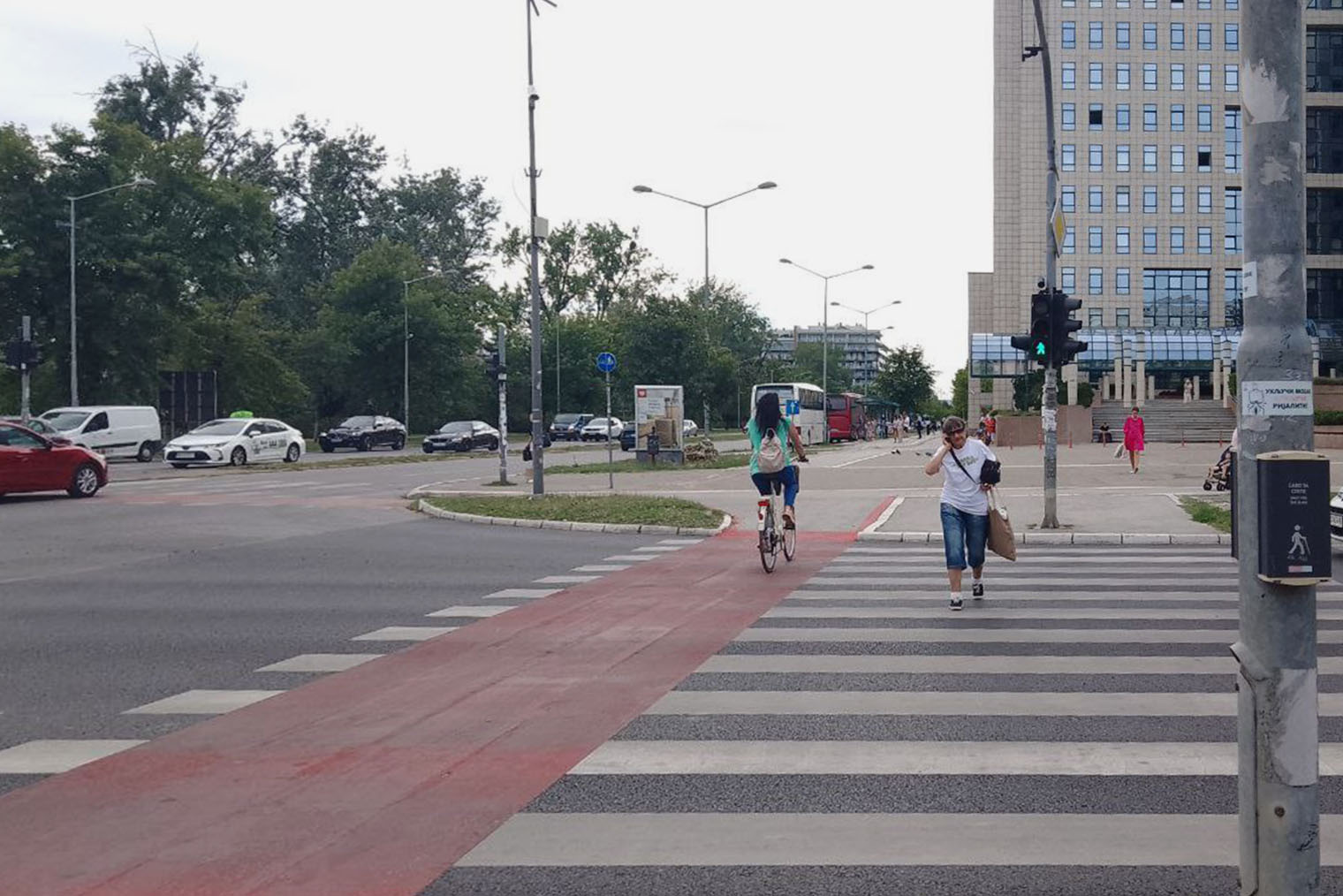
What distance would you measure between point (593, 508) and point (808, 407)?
42.5 metres

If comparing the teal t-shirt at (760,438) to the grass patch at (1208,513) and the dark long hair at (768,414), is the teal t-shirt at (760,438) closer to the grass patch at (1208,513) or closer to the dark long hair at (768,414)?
the dark long hair at (768,414)

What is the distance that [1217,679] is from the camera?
7824 millimetres

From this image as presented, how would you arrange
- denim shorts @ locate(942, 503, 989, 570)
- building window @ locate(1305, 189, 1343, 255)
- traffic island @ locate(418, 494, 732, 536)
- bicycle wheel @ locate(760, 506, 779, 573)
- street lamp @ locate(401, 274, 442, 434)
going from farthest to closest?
1. building window @ locate(1305, 189, 1343, 255)
2. street lamp @ locate(401, 274, 442, 434)
3. traffic island @ locate(418, 494, 732, 536)
4. bicycle wheel @ locate(760, 506, 779, 573)
5. denim shorts @ locate(942, 503, 989, 570)

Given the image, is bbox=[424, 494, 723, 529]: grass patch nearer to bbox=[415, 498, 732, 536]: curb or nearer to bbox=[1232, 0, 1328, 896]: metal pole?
bbox=[415, 498, 732, 536]: curb

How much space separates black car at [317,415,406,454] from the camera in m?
57.0

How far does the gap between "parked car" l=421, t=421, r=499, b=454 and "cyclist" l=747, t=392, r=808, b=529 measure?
132ft

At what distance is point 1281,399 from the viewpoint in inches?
142

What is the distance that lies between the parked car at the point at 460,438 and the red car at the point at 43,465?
93.1 ft

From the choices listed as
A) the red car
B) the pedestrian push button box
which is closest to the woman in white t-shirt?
the pedestrian push button box

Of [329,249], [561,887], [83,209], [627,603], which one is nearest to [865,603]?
[627,603]

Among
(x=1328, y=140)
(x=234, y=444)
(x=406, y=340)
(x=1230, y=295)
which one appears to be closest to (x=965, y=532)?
(x=234, y=444)

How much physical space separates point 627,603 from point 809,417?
173 feet

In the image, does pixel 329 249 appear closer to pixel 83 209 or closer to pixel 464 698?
pixel 83 209

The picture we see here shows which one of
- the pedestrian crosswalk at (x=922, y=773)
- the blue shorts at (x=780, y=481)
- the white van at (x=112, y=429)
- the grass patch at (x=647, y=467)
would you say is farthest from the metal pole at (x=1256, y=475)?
the white van at (x=112, y=429)
